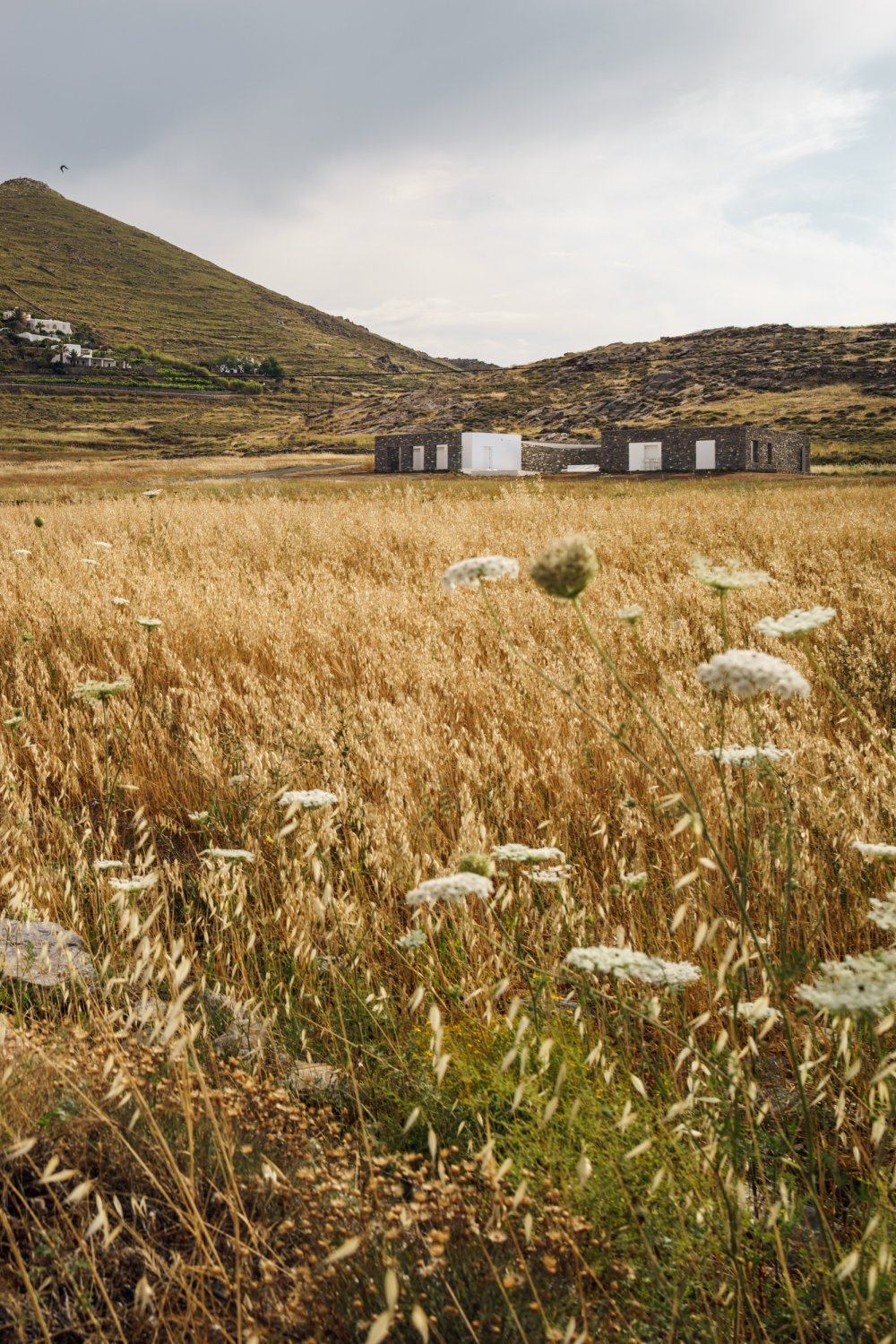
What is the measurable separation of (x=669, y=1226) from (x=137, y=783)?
108 inches

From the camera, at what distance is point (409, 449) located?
62.3 metres

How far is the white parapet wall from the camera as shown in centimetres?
5878

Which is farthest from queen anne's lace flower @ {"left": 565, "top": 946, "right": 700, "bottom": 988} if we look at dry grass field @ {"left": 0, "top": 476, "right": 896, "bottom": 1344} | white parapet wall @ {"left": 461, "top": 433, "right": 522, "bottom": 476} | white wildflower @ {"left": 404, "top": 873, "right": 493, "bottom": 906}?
white parapet wall @ {"left": 461, "top": 433, "right": 522, "bottom": 476}

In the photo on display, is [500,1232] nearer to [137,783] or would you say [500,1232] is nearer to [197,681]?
[137,783]

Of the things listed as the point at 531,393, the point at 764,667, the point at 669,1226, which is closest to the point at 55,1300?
the point at 669,1226

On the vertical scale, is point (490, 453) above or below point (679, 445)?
below

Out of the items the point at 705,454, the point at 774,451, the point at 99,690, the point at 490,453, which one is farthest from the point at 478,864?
the point at 774,451

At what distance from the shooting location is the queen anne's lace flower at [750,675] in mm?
1217

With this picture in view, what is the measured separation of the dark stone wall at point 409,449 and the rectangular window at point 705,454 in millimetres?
16077

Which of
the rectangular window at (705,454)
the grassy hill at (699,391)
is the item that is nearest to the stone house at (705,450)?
the rectangular window at (705,454)

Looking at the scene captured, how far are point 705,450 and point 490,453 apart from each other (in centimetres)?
1453

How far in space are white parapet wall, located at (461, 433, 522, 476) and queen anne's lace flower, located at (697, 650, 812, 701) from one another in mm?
57783

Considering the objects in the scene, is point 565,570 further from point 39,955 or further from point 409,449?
point 409,449

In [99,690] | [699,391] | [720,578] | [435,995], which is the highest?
[699,391]
